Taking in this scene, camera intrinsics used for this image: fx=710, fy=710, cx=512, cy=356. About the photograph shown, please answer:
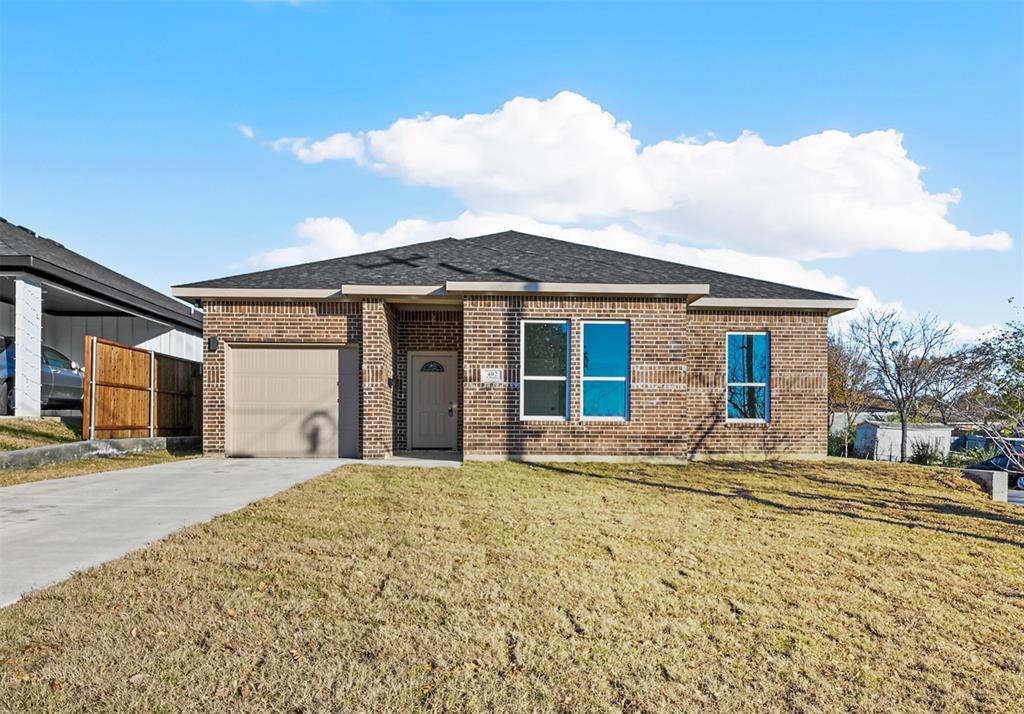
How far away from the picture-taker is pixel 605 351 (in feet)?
42.7

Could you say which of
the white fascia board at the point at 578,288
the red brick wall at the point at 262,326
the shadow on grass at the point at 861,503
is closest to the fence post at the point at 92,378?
the red brick wall at the point at 262,326

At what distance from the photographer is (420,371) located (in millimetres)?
14969

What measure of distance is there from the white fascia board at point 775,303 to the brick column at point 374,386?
20.4 feet

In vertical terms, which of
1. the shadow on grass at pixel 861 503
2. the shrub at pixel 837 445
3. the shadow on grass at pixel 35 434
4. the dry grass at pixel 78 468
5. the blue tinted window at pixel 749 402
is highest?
the blue tinted window at pixel 749 402

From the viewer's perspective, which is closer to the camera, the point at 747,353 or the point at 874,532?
the point at 874,532

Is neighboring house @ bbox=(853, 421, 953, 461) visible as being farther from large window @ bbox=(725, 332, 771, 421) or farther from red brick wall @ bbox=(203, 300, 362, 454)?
red brick wall @ bbox=(203, 300, 362, 454)

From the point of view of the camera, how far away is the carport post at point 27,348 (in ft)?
45.3

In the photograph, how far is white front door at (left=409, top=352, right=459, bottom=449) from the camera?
14.9 metres

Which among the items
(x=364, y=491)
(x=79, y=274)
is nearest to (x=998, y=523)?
(x=364, y=491)

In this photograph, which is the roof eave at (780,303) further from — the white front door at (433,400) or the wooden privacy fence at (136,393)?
the wooden privacy fence at (136,393)

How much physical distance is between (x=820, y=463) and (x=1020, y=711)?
1097 centimetres

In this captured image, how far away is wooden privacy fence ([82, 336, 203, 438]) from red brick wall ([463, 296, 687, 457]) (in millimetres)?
7064

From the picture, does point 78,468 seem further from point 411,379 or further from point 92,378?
point 411,379

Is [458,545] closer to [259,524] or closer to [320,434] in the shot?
[259,524]
